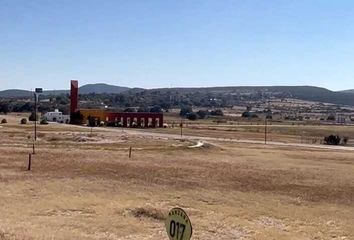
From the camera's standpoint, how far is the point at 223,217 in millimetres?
22266

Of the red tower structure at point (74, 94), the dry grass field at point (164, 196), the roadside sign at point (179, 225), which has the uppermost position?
the red tower structure at point (74, 94)

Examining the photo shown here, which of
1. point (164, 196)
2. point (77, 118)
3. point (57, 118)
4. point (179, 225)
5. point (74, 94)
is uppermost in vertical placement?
point (74, 94)

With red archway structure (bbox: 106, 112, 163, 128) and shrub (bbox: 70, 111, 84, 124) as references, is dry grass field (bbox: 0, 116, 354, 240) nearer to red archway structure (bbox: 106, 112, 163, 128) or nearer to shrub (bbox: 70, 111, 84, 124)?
red archway structure (bbox: 106, 112, 163, 128)

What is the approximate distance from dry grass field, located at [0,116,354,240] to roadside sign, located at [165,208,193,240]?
415 inches

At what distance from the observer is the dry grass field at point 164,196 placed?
65.3ft

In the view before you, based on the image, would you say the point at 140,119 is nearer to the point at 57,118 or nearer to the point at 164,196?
the point at 57,118

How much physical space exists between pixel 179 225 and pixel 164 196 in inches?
770

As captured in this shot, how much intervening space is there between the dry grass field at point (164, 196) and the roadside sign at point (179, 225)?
34.6 ft

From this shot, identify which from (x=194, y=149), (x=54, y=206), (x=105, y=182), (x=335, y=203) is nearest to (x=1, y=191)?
(x=54, y=206)

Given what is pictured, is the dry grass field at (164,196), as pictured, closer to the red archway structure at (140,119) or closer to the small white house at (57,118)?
the red archway structure at (140,119)

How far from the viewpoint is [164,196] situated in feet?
87.9

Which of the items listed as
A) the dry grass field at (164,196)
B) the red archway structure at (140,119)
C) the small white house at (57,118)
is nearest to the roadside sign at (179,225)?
the dry grass field at (164,196)

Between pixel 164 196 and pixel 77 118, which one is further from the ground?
pixel 77 118

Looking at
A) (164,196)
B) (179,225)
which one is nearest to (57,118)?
(164,196)
